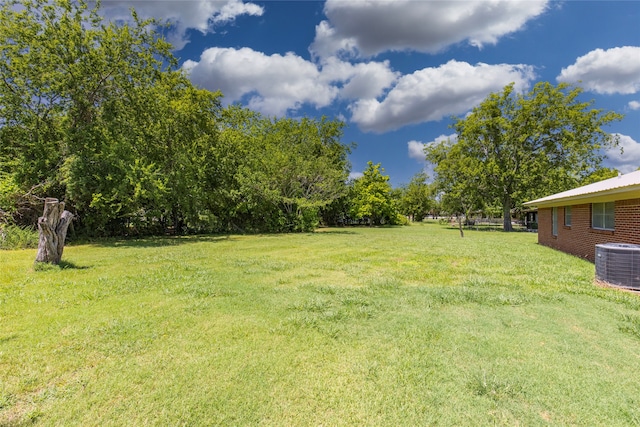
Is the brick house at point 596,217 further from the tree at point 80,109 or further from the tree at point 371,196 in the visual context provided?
the tree at point 371,196

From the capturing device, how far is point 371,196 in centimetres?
3512

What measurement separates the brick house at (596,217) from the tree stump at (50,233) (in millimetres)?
13289

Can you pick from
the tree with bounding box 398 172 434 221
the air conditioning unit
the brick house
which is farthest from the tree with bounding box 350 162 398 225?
the air conditioning unit

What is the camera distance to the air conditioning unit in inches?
232

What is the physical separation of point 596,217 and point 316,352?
11006mm

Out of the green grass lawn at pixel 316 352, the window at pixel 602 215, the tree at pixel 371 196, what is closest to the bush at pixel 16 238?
the green grass lawn at pixel 316 352

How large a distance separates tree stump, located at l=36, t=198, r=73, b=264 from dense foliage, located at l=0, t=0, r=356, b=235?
20.5 feet

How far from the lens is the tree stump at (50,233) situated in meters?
7.38

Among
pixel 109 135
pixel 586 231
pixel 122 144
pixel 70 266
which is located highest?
pixel 109 135

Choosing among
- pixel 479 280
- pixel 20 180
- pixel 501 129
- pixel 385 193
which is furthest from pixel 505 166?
pixel 20 180

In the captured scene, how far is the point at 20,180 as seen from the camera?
42.1 feet

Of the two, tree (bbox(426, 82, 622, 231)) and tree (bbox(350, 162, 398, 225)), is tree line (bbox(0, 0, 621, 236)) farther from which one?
tree (bbox(350, 162, 398, 225))

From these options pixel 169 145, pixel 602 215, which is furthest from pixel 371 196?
pixel 602 215

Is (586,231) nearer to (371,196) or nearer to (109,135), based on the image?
(109,135)
